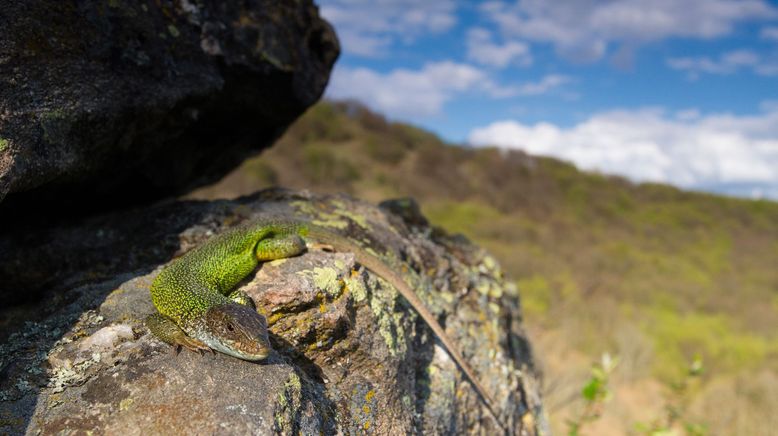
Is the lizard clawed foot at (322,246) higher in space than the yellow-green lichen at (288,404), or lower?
higher

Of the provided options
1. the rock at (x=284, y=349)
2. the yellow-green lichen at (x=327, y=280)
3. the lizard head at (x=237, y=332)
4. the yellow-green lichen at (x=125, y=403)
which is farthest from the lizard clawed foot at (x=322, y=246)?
Answer: the yellow-green lichen at (x=125, y=403)

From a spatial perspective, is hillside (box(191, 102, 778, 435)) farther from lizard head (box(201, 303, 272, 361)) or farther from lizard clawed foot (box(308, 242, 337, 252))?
lizard head (box(201, 303, 272, 361))

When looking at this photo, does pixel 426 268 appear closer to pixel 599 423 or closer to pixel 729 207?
pixel 599 423

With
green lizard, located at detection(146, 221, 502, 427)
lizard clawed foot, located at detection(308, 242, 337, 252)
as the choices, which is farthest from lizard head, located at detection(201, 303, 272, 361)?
lizard clawed foot, located at detection(308, 242, 337, 252)

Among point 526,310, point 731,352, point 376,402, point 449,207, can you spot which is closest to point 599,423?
point 526,310

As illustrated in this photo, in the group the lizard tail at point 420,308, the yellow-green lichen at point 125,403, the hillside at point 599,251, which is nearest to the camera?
the yellow-green lichen at point 125,403

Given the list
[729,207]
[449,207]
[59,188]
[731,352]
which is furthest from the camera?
[729,207]

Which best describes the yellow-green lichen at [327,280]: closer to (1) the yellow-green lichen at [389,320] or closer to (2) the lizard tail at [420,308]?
(1) the yellow-green lichen at [389,320]
